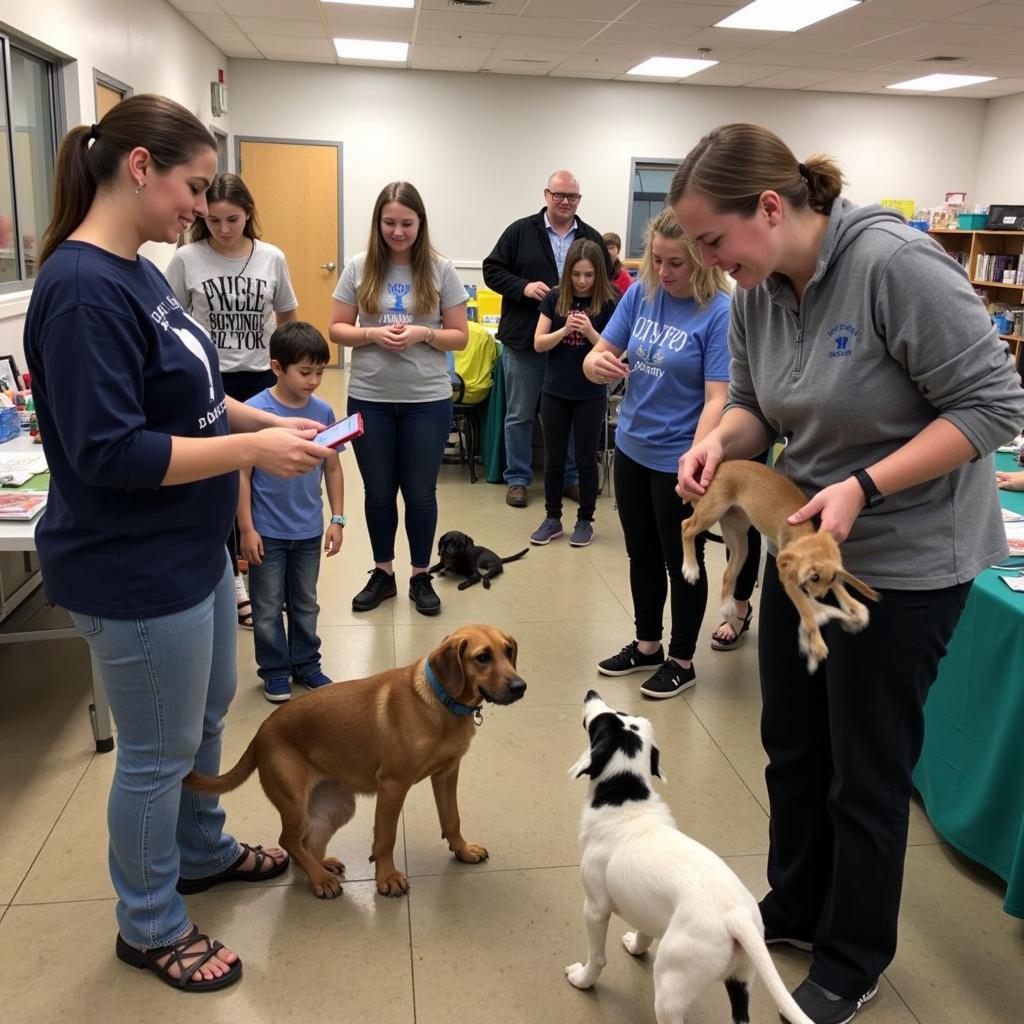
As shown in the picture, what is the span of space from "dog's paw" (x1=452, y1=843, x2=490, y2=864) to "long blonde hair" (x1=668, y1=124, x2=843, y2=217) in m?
1.60

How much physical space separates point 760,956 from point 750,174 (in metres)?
1.22

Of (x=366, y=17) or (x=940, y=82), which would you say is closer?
(x=366, y=17)

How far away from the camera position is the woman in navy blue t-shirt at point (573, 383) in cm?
455

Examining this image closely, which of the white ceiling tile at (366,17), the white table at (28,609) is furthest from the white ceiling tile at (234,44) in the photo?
the white table at (28,609)

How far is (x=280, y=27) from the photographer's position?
8055 millimetres

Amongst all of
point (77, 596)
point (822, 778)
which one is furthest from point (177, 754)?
point (822, 778)

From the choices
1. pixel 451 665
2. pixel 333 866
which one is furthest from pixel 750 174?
pixel 333 866

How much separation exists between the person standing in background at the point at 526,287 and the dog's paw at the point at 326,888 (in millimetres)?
3415

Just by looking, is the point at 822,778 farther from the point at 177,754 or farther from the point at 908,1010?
the point at 177,754

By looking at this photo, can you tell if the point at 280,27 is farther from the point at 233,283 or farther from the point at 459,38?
the point at 233,283

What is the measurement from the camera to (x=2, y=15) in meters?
4.14

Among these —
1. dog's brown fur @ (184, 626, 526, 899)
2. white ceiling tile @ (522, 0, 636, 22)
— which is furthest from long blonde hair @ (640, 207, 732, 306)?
white ceiling tile @ (522, 0, 636, 22)

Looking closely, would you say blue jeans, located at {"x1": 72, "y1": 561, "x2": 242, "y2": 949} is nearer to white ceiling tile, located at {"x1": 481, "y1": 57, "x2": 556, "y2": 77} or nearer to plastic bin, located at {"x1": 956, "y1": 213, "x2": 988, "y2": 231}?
white ceiling tile, located at {"x1": 481, "y1": 57, "x2": 556, "y2": 77}

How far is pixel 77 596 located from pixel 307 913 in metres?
0.96
